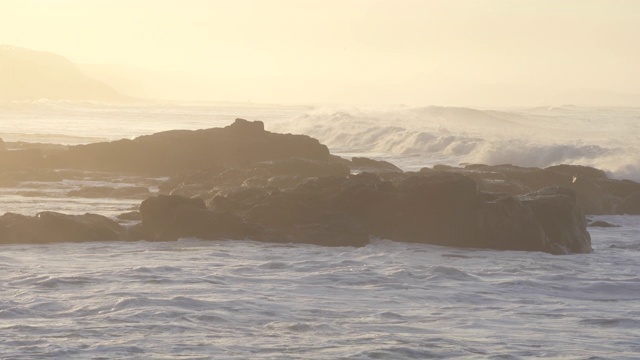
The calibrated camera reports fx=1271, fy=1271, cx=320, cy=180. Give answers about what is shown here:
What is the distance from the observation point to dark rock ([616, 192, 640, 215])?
37000 millimetres

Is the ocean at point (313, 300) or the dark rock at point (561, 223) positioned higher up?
the dark rock at point (561, 223)

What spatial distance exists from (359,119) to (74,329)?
250ft

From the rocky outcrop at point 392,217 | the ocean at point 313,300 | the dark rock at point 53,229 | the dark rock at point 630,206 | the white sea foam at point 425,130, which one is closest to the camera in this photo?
the ocean at point 313,300

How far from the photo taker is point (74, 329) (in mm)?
16828

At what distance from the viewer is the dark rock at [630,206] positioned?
37.0 m

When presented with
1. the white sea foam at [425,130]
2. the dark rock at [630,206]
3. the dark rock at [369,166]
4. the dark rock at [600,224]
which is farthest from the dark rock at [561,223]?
the white sea foam at [425,130]

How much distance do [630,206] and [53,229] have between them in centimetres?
1818

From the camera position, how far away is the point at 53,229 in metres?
26.2

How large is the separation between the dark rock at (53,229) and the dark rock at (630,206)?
16.4 m

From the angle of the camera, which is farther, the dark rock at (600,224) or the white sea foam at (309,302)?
the dark rock at (600,224)

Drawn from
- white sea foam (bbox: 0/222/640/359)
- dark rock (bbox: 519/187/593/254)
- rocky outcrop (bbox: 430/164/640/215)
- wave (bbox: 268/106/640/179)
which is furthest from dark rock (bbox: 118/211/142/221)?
wave (bbox: 268/106/640/179)

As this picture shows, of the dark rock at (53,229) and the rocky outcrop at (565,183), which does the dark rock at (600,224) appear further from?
the dark rock at (53,229)

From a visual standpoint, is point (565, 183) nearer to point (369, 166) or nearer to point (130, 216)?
point (369, 166)

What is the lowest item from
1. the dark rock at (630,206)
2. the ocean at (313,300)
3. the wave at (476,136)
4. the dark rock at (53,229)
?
the ocean at (313,300)
